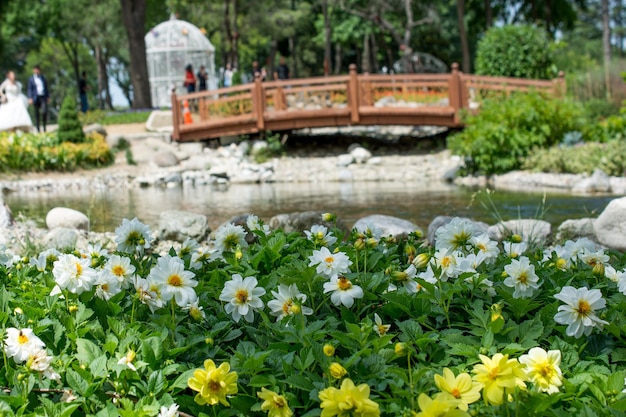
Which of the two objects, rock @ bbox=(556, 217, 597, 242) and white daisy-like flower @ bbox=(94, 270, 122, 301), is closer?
white daisy-like flower @ bbox=(94, 270, 122, 301)

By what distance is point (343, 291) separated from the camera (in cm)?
230

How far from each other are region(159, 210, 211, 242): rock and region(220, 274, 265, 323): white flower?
523cm

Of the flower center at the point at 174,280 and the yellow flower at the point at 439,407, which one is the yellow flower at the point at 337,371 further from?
the flower center at the point at 174,280

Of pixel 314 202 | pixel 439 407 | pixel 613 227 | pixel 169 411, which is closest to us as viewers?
pixel 439 407

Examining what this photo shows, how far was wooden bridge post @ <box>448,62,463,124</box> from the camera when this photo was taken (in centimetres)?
1742

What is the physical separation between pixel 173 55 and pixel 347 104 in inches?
557

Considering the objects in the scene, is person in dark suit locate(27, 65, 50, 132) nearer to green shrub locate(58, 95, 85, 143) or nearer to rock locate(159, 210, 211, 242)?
green shrub locate(58, 95, 85, 143)

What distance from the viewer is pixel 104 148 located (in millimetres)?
16953

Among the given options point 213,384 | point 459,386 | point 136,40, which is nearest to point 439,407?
point 459,386

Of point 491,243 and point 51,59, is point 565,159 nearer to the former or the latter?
point 491,243

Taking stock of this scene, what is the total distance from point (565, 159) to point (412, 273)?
37.2ft

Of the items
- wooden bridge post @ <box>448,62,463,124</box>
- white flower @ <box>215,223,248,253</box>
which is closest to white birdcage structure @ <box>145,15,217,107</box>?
wooden bridge post @ <box>448,62,463,124</box>

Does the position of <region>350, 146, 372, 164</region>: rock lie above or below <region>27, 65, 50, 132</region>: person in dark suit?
below

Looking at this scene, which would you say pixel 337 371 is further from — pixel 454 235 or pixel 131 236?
pixel 131 236
